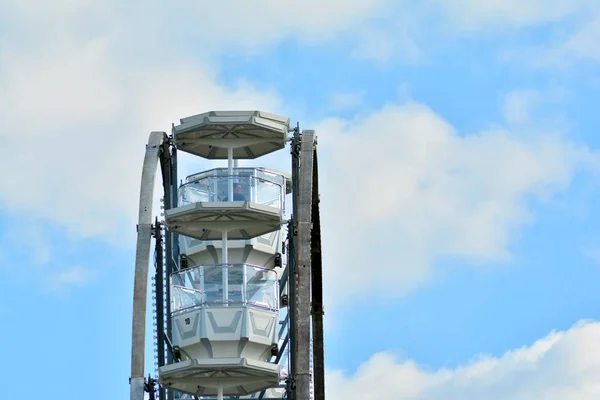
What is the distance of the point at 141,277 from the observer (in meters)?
65.0

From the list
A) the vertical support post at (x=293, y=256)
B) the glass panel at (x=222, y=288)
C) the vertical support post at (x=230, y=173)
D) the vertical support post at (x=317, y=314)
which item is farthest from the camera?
the vertical support post at (x=317, y=314)

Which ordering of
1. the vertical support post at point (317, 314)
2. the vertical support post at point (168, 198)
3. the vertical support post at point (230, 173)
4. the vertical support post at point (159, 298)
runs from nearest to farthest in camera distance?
the vertical support post at point (159, 298)
the vertical support post at point (168, 198)
the vertical support post at point (230, 173)
the vertical support post at point (317, 314)

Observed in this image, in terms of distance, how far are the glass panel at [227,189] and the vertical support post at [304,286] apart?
11.2 ft

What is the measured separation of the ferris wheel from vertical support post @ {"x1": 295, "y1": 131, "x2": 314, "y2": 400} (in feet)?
0.11

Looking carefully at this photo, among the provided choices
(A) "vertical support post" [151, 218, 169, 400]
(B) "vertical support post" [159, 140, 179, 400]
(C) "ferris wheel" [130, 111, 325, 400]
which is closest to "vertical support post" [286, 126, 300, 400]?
(C) "ferris wheel" [130, 111, 325, 400]

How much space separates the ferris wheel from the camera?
216ft

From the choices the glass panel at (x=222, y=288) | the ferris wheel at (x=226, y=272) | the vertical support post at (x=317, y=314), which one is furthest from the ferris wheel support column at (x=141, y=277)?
the vertical support post at (x=317, y=314)

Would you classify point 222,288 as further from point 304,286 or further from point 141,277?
point 304,286

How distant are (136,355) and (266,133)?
35.9ft

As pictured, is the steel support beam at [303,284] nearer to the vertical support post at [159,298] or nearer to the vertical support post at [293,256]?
the vertical support post at [293,256]

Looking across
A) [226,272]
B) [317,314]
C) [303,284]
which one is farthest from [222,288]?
[317,314]

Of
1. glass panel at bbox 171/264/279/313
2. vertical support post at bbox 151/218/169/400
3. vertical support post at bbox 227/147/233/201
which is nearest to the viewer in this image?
glass panel at bbox 171/264/279/313

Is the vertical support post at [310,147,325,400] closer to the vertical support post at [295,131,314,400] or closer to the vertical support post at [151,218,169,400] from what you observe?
the vertical support post at [151,218,169,400]

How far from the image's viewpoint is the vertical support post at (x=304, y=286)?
6391 centimetres
